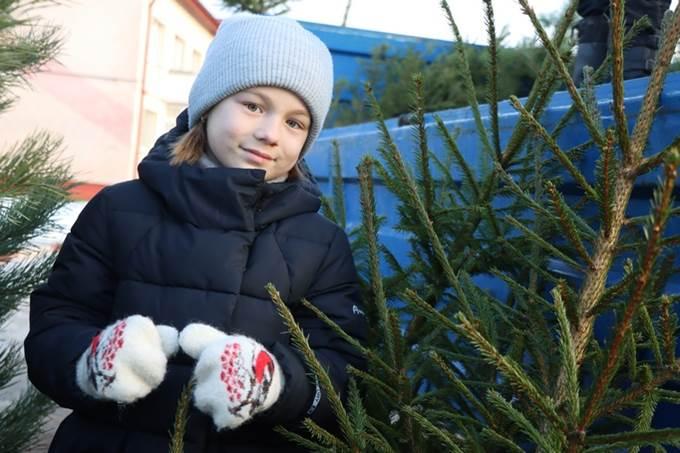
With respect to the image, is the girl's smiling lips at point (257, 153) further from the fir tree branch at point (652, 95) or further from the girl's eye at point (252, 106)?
the fir tree branch at point (652, 95)

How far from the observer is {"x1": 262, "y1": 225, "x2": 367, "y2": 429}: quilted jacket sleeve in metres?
1.59

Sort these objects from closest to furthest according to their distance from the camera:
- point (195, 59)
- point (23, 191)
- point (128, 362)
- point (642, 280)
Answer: point (642, 280) → point (128, 362) → point (23, 191) → point (195, 59)

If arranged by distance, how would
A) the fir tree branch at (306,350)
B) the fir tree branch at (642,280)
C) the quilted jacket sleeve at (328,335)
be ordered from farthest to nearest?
1. the quilted jacket sleeve at (328,335)
2. the fir tree branch at (306,350)
3. the fir tree branch at (642,280)

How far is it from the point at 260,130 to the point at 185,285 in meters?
0.39

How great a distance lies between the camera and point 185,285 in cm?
174

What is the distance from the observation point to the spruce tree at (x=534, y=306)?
0.99 meters

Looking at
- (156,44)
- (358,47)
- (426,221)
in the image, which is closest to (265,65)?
(426,221)

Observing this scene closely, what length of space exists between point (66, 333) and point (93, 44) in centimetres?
1836

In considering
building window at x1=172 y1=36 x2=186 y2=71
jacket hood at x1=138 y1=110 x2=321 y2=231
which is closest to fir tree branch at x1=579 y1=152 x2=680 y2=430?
jacket hood at x1=138 y1=110 x2=321 y2=231

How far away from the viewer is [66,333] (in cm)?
170

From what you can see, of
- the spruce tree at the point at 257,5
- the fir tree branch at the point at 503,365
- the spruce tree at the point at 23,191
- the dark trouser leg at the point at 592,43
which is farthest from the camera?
the spruce tree at the point at 257,5

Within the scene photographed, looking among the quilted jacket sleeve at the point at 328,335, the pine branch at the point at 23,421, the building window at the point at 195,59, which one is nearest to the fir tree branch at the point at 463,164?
the quilted jacket sleeve at the point at 328,335

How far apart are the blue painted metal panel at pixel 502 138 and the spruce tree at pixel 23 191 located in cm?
94

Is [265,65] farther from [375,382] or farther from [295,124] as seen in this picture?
[375,382]
